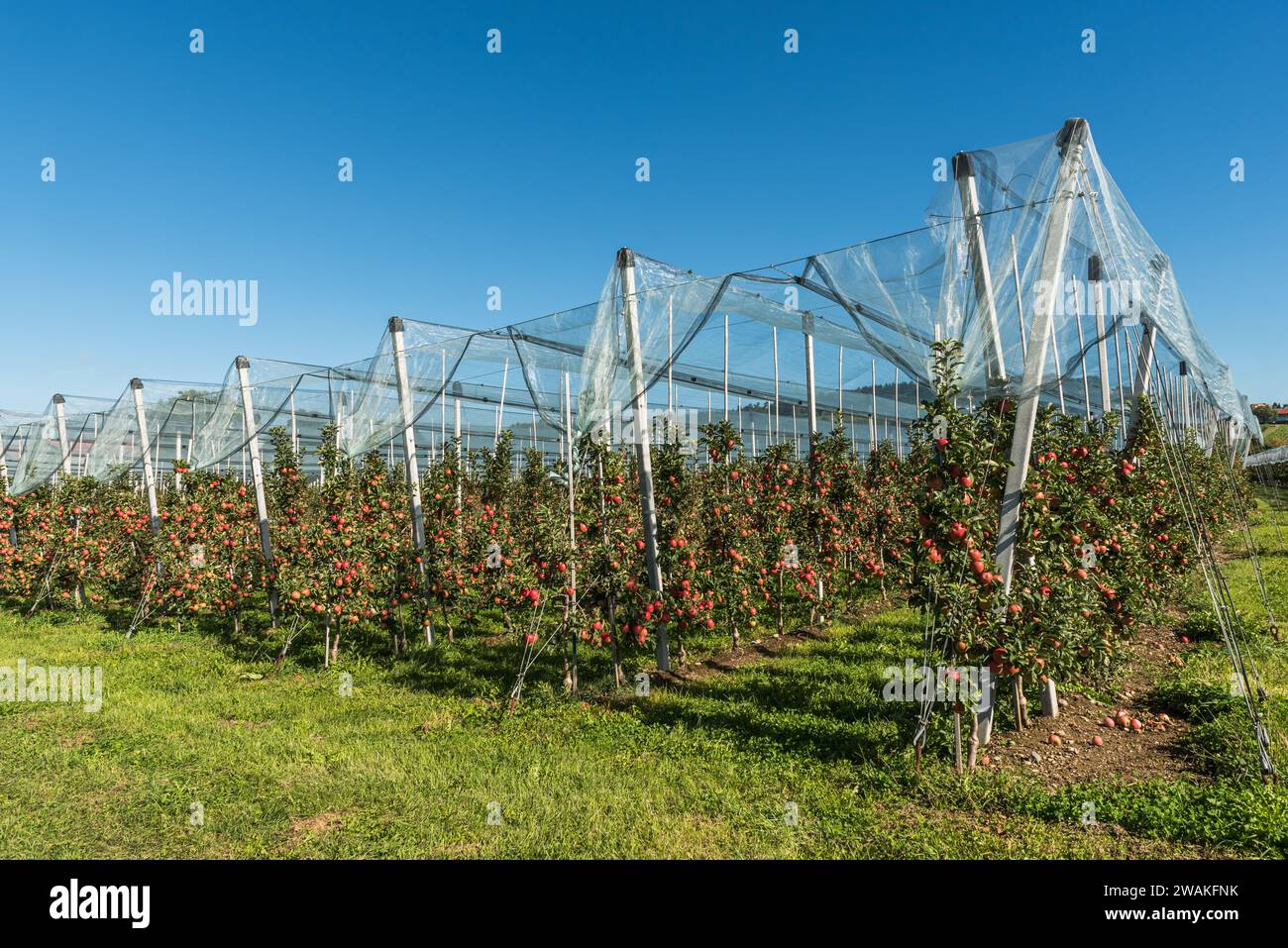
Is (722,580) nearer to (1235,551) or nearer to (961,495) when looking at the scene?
(961,495)

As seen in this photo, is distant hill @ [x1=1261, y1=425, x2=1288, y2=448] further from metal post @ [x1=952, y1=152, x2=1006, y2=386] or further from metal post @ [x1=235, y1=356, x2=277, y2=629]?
metal post @ [x1=235, y1=356, x2=277, y2=629]

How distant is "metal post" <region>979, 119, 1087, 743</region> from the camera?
4.44m

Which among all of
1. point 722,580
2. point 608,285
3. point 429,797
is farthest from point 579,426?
point 429,797

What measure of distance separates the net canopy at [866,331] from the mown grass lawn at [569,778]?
274 cm

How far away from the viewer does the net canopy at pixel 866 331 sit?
4730 mm

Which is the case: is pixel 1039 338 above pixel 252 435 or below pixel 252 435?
below

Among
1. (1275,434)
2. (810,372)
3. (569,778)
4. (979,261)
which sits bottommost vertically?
(569,778)

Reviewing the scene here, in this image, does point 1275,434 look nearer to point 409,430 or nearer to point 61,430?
point 409,430

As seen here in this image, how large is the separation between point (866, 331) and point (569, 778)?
4.28 m

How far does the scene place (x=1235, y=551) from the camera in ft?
53.0

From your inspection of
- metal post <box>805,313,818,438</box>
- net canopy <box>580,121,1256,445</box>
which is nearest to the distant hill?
metal post <box>805,313,818,438</box>

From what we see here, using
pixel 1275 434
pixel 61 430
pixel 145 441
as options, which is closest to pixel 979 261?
pixel 145 441

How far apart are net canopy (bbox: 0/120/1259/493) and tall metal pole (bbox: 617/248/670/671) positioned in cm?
3

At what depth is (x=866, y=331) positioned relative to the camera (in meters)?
5.68
